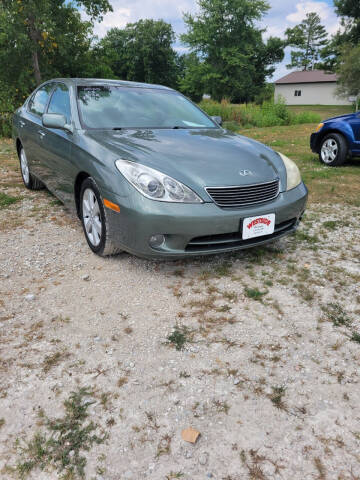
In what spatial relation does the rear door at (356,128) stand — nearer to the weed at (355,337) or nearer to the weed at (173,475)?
the weed at (355,337)

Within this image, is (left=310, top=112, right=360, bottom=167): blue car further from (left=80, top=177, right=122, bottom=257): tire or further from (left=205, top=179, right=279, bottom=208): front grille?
(left=80, top=177, right=122, bottom=257): tire

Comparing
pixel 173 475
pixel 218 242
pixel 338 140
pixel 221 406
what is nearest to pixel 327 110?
pixel 338 140

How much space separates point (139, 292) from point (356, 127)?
5.51 m

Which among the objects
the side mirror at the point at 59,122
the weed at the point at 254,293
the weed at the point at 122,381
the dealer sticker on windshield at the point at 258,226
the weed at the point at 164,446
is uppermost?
the side mirror at the point at 59,122

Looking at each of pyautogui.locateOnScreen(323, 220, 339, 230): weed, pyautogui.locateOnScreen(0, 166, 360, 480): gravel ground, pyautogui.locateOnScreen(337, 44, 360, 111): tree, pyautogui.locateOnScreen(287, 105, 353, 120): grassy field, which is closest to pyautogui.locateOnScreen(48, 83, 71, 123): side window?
pyautogui.locateOnScreen(0, 166, 360, 480): gravel ground

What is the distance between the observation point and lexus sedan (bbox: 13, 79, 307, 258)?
2617 mm

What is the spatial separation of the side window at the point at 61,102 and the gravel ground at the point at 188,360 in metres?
1.35

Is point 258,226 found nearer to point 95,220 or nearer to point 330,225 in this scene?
point 95,220

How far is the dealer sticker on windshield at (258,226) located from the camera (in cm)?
276

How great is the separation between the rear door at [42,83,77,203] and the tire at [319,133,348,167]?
5.02 meters

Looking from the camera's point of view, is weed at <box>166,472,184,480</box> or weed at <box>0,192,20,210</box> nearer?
weed at <box>166,472,184,480</box>

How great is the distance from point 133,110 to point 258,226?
179cm

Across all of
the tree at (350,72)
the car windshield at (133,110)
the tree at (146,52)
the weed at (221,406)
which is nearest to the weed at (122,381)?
the weed at (221,406)

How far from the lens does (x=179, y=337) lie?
228 centimetres
